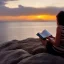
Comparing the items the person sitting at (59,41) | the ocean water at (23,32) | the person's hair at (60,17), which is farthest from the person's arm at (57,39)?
the ocean water at (23,32)

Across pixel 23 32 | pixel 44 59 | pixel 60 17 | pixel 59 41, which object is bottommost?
pixel 23 32

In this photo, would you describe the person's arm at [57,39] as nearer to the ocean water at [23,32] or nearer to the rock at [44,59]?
the rock at [44,59]

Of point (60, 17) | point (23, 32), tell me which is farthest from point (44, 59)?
point (23, 32)

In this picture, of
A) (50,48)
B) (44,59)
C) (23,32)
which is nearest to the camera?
(44,59)

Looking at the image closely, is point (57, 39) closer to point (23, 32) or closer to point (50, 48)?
point (50, 48)

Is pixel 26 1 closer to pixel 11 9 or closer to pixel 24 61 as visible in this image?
pixel 11 9

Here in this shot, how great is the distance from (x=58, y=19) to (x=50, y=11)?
3.35 metres

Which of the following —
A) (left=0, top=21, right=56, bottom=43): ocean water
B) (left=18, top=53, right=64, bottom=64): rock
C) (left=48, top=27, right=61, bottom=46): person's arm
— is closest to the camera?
(left=18, top=53, right=64, bottom=64): rock

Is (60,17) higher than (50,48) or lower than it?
higher

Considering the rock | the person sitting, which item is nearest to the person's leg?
the person sitting

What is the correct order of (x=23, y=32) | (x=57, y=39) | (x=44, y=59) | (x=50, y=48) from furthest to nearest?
(x=23, y=32) < (x=50, y=48) < (x=57, y=39) < (x=44, y=59)

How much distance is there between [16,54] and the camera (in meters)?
3.45

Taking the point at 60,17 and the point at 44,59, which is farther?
the point at 60,17

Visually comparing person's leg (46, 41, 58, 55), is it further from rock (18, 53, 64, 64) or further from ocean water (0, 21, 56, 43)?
ocean water (0, 21, 56, 43)
